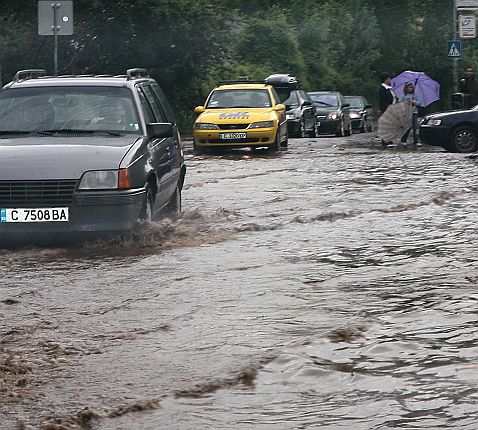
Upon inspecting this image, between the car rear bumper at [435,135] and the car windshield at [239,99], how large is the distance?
3.39 metres

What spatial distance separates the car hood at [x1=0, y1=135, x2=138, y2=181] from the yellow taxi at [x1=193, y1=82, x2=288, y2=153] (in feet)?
51.9

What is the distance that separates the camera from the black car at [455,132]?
92.0 feet

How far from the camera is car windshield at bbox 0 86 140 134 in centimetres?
1300

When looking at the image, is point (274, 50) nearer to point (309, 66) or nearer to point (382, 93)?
point (309, 66)

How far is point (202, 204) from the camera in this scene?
671 inches

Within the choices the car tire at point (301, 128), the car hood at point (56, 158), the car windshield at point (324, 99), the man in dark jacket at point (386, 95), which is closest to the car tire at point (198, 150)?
the man in dark jacket at point (386, 95)

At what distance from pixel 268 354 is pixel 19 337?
160 cm

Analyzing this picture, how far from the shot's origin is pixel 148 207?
12.5m

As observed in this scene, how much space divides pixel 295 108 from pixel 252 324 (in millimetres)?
29102

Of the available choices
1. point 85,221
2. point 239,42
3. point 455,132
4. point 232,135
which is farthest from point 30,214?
point 239,42

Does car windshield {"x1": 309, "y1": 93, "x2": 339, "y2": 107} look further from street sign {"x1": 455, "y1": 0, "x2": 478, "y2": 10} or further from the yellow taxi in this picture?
the yellow taxi

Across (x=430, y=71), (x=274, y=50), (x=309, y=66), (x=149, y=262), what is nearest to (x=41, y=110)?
(x=149, y=262)

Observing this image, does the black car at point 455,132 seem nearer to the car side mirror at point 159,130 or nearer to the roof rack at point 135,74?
the roof rack at point 135,74

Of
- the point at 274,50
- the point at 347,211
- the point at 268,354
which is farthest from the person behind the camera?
the point at 274,50
